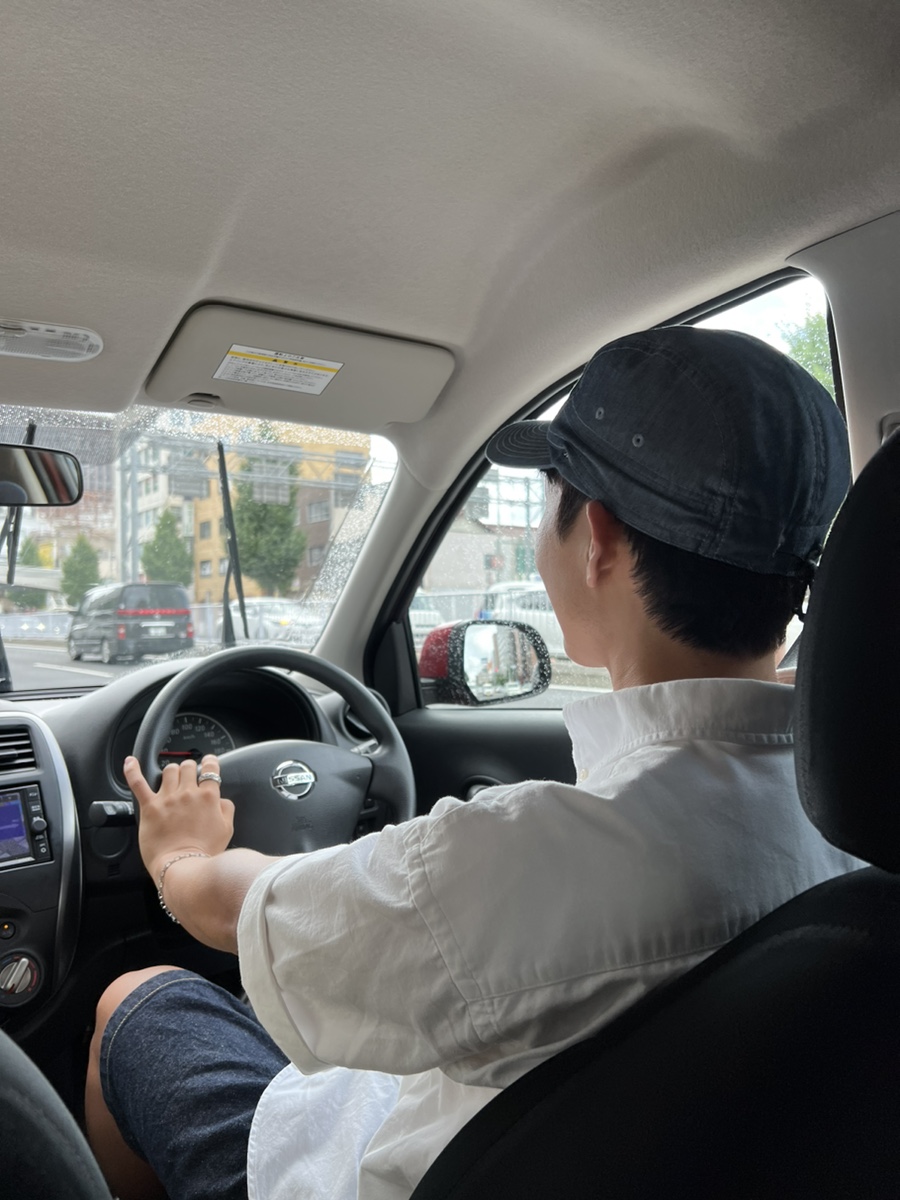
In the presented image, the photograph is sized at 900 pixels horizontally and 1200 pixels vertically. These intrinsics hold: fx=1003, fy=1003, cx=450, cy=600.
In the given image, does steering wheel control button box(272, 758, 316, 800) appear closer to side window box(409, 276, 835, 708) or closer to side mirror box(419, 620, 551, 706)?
side window box(409, 276, 835, 708)

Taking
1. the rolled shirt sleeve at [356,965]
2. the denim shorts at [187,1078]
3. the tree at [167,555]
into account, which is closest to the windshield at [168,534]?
the tree at [167,555]

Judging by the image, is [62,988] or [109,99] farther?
Answer: [62,988]

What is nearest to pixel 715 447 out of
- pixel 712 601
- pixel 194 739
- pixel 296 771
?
pixel 712 601

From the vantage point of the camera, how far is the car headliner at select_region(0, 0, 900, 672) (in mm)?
1494

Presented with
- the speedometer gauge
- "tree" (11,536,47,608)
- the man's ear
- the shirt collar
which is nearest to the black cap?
the man's ear

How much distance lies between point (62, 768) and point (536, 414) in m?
1.49

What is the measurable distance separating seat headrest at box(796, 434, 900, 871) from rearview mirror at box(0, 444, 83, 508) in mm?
2011

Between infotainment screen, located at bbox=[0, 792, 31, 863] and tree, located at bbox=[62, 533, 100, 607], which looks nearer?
infotainment screen, located at bbox=[0, 792, 31, 863]

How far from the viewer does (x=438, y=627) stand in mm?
3246

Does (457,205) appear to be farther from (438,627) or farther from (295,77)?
(438,627)

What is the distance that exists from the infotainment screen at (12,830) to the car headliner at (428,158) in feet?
3.44

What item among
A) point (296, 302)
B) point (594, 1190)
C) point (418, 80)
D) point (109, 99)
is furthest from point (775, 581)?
point (296, 302)

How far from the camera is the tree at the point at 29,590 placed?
2518 mm

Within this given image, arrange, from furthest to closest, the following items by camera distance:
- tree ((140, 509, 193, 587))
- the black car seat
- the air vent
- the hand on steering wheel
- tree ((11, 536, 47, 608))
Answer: tree ((140, 509, 193, 587)) < tree ((11, 536, 47, 608)) < the air vent < the hand on steering wheel < the black car seat
